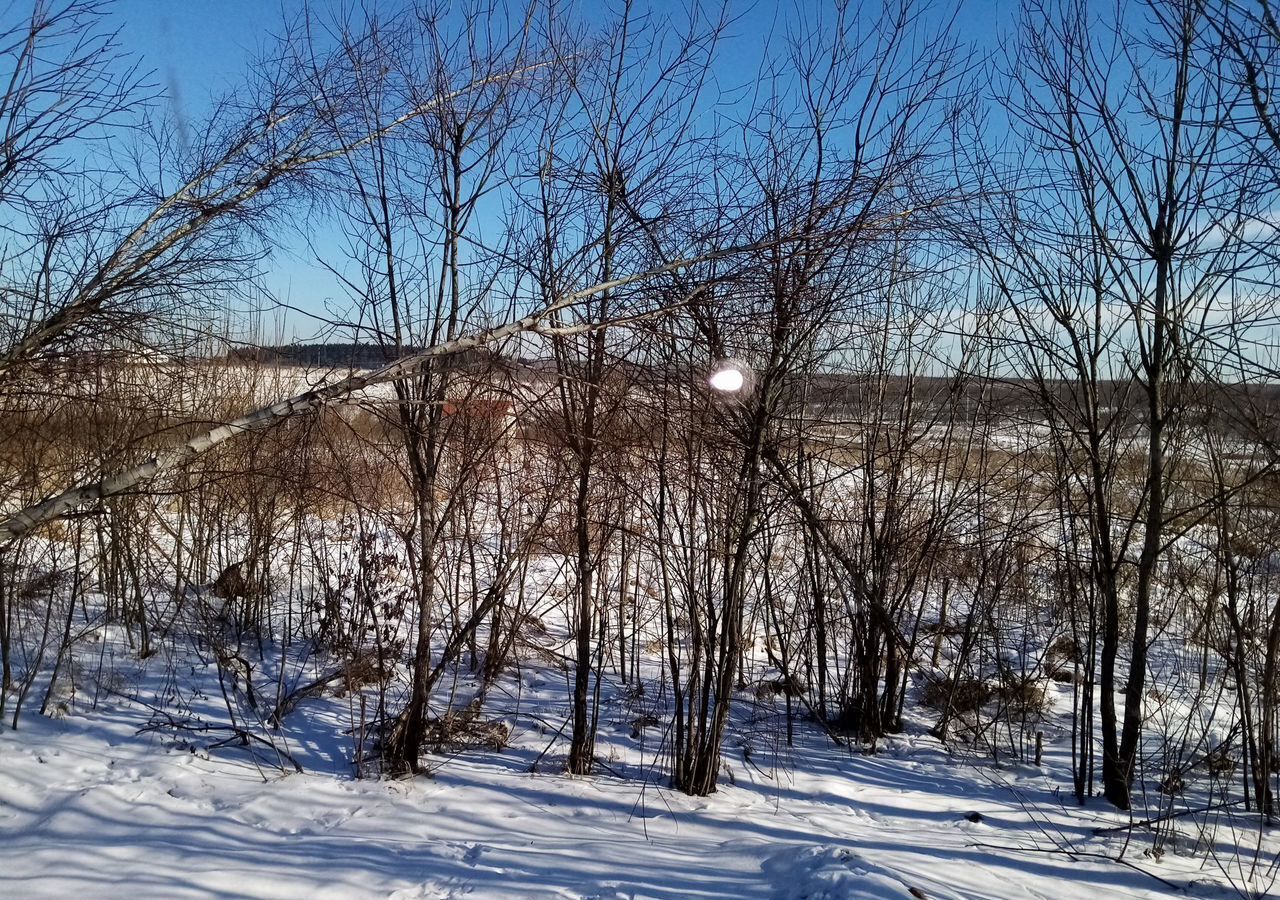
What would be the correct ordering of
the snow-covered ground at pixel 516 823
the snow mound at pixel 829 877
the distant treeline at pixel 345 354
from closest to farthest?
the snow mound at pixel 829 877 → the snow-covered ground at pixel 516 823 → the distant treeline at pixel 345 354

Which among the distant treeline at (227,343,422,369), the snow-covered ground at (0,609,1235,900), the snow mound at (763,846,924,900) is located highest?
the distant treeline at (227,343,422,369)

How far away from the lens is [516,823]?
4.51 meters

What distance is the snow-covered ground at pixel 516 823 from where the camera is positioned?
376cm

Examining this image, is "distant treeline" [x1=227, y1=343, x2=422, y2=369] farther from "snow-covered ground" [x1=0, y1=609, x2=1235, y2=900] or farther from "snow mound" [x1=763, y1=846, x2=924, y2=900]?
"snow mound" [x1=763, y1=846, x2=924, y2=900]

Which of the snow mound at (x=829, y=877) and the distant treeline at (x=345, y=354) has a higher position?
the distant treeline at (x=345, y=354)

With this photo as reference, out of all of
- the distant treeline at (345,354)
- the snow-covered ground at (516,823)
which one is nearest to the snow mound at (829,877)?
the snow-covered ground at (516,823)

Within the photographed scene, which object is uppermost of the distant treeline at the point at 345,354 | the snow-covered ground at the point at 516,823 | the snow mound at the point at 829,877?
the distant treeline at the point at 345,354

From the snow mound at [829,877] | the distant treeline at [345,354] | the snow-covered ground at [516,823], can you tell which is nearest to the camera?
the snow mound at [829,877]

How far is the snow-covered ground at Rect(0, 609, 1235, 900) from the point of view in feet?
12.3

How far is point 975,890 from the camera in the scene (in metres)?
4.02

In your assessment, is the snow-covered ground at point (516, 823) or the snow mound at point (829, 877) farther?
the snow-covered ground at point (516, 823)

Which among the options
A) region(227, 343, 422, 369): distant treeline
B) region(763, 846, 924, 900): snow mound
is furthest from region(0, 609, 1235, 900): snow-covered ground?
region(227, 343, 422, 369): distant treeline

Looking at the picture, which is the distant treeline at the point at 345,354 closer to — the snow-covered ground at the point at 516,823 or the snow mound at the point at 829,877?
the snow-covered ground at the point at 516,823

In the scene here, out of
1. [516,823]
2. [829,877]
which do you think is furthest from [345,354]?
[829,877]
